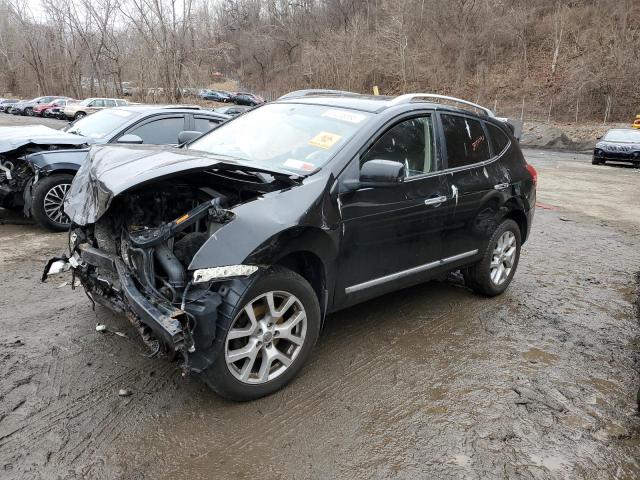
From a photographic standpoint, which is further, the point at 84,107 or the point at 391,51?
the point at 391,51

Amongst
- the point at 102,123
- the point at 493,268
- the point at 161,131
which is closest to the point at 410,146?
the point at 493,268

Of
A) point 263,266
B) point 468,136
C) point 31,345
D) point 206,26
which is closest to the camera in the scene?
point 263,266

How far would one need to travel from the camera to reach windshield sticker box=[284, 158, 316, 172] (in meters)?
3.50

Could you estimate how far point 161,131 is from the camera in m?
7.36

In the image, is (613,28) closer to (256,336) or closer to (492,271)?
(492,271)

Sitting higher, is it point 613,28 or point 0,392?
point 613,28

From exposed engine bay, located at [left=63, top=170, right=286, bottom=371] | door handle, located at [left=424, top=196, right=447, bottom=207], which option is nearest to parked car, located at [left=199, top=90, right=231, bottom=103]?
door handle, located at [left=424, top=196, right=447, bottom=207]

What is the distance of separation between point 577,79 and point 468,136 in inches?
1342

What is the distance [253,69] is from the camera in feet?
224

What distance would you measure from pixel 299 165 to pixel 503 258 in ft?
8.84

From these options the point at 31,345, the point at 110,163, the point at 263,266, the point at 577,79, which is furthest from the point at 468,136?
the point at 577,79

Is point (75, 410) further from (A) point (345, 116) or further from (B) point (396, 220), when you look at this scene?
(A) point (345, 116)

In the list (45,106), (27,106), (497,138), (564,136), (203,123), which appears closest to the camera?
(497,138)

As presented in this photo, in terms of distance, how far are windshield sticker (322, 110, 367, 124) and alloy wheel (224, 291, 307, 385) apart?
151cm
